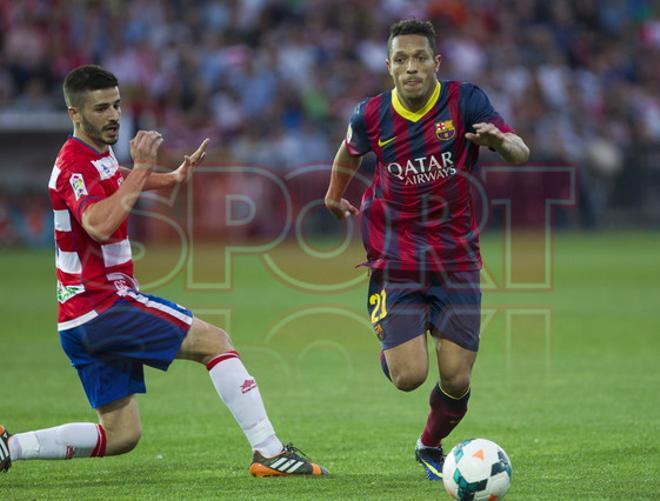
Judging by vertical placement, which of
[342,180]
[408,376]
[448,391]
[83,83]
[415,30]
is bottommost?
[448,391]

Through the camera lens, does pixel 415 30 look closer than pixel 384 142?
Yes

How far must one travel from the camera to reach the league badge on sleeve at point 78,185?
624 centimetres

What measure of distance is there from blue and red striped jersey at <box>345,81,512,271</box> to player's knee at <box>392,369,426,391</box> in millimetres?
601

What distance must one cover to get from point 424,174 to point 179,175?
1.38 metres

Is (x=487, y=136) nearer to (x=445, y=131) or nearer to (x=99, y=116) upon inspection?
(x=445, y=131)

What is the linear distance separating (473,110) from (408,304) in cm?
112

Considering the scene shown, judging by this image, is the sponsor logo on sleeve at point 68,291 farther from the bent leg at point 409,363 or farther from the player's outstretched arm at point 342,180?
the bent leg at point 409,363

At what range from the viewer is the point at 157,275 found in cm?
1673

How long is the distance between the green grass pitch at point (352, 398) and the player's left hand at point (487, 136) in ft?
5.74

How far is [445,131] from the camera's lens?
6840 millimetres

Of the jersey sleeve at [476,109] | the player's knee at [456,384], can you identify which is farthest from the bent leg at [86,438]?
the jersey sleeve at [476,109]

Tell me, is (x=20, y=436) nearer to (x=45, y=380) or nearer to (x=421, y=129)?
(x=421, y=129)

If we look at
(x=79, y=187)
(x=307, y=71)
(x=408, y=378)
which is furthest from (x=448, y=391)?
(x=307, y=71)

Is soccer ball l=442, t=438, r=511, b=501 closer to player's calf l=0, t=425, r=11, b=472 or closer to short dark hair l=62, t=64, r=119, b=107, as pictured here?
player's calf l=0, t=425, r=11, b=472
